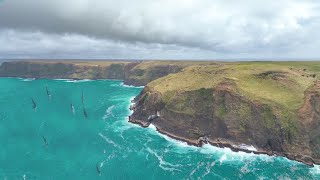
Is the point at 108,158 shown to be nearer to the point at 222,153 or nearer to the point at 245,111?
the point at 222,153

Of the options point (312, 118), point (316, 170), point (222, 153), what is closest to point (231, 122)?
point (222, 153)

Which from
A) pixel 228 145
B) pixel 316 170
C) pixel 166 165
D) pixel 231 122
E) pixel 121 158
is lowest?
pixel 121 158

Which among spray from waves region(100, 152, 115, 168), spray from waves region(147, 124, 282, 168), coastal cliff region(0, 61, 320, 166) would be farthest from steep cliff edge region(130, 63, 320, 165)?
spray from waves region(100, 152, 115, 168)

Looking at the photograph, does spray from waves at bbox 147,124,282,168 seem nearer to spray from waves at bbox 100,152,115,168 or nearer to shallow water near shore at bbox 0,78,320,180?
shallow water near shore at bbox 0,78,320,180

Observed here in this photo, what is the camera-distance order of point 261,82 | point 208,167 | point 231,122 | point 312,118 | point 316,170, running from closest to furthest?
point 316,170 < point 208,167 < point 312,118 < point 231,122 < point 261,82

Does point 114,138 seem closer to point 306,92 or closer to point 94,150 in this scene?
point 94,150

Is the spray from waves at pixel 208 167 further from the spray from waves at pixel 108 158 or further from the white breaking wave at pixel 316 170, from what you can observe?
the spray from waves at pixel 108 158

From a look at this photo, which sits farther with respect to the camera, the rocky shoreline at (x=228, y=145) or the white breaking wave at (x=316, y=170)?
the rocky shoreline at (x=228, y=145)

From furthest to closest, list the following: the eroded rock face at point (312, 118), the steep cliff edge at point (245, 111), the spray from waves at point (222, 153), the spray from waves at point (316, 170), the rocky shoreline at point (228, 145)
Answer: the steep cliff edge at point (245, 111)
the eroded rock face at point (312, 118)
the spray from waves at point (222, 153)
the rocky shoreline at point (228, 145)
the spray from waves at point (316, 170)

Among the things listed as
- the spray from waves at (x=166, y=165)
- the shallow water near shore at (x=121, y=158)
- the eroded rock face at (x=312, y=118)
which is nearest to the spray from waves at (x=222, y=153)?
the shallow water near shore at (x=121, y=158)
